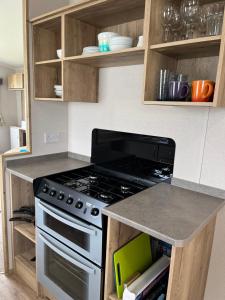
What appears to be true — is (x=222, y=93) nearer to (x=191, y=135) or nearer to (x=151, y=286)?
(x=191, y=135)

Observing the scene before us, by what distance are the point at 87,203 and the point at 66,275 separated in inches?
24.5

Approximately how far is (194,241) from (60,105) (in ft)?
5.29

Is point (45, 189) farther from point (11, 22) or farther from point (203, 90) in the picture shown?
point (11, 22)

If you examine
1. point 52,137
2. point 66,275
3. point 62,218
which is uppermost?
point 52,137

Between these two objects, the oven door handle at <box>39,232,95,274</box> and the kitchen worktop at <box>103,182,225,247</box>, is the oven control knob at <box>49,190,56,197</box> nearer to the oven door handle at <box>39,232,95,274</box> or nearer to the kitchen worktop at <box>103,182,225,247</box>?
the oven door handle at <box>39,232,95,274</box>

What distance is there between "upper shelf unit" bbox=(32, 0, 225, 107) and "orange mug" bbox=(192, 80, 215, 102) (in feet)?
0.17

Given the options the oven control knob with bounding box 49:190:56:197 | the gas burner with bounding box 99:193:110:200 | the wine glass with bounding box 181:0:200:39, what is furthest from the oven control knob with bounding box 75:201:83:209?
the wine glass with bounding box 181:0:200:39

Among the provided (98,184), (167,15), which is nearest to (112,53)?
(167,15)

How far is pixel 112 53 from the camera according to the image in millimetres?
1370

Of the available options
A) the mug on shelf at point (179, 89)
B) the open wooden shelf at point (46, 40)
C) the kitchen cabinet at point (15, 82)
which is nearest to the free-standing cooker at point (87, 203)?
the mug on shelf at point (179, 89)

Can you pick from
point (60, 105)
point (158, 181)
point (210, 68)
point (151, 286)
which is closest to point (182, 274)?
point (151, 286)

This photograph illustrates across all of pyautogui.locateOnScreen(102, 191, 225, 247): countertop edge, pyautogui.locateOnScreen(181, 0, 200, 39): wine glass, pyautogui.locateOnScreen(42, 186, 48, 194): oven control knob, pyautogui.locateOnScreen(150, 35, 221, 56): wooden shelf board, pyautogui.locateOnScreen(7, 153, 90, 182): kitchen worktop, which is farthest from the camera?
pyautogui.locateOnScreen(7, 153, 90, 182): kitchen worktop

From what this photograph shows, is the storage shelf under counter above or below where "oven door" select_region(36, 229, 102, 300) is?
above

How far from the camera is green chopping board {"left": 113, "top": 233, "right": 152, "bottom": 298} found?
1244mm
